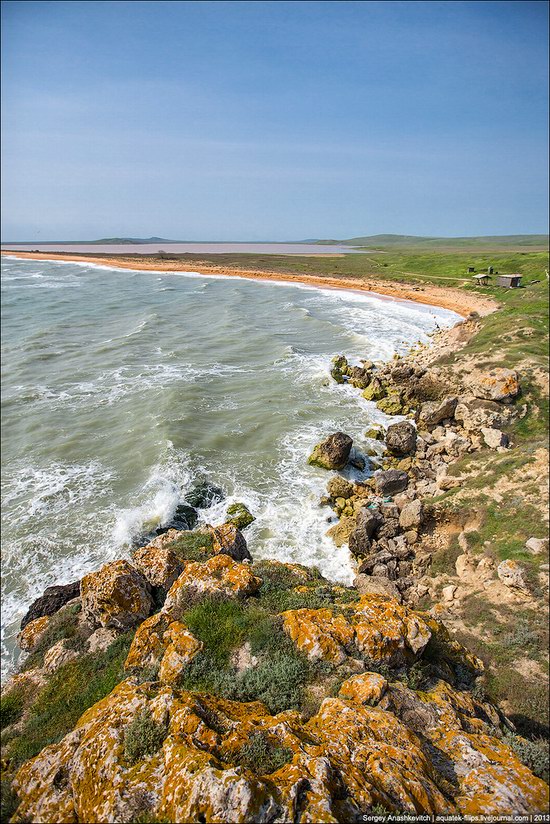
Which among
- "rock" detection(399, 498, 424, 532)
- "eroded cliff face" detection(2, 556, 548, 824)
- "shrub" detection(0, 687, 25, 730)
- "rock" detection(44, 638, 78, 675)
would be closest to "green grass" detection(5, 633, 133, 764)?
"rock" detection(44, 638, 78, 675)

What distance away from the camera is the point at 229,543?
→ 12.5 meters

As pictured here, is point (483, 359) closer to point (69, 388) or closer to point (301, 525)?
point (301, 525)

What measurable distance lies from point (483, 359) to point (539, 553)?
19.1 metres

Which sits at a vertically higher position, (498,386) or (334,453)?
(498,386)

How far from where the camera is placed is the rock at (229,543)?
1236 cm

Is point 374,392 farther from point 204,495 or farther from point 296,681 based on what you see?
point 296,681

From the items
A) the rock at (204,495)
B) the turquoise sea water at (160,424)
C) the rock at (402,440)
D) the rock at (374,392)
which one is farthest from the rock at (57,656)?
the rock at (374,392)

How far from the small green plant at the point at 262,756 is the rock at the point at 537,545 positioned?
10459 mm

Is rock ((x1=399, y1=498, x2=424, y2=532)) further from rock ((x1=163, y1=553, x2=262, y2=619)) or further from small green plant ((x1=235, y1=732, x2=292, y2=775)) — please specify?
small green plant ((x1=235, y1=732, x2=292, y2=775))

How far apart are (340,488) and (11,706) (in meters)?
13.7

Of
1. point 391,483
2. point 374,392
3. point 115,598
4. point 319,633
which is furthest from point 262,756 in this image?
point 374,392

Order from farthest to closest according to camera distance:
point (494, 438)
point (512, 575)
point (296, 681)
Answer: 1. point (494, 438)
2. point (512, 575)
3. point (296, 681)

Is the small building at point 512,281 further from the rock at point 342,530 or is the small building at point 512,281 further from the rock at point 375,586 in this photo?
the rock at point 375,586

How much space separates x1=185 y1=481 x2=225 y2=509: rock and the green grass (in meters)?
9.35
